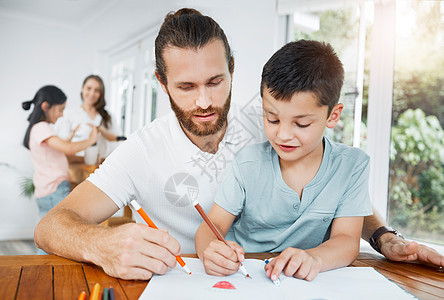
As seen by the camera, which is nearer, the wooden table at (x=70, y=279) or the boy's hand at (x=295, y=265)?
the wooden table at (x=70, y=279)

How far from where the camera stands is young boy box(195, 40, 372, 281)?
99 cm

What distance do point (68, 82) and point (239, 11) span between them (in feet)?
6.50

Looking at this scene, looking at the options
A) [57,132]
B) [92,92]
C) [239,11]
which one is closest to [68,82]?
[92,92]

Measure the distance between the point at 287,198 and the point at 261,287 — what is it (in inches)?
14.2

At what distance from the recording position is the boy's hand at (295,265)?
794 mm

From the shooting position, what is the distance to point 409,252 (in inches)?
39.3

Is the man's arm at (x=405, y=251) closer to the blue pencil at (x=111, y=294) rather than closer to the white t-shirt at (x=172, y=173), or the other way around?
the white t-shirt at (x=172, y=173)

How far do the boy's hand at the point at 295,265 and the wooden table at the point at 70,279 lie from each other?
6.1 inches

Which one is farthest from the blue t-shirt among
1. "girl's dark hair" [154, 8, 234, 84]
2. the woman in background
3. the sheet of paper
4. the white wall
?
the white wall

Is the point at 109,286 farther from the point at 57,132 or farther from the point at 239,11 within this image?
the point at 57,132

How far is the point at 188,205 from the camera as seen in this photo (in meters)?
1.29

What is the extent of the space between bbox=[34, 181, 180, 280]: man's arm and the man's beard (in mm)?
447

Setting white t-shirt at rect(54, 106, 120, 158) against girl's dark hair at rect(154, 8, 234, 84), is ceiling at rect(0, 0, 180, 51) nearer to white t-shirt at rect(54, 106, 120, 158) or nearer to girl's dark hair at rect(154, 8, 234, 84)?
white t-shirt at rect(54, 106, 120, 158)

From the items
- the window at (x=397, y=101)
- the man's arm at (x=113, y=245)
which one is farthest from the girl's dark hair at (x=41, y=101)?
the man's arm at (x=113, y=245)
